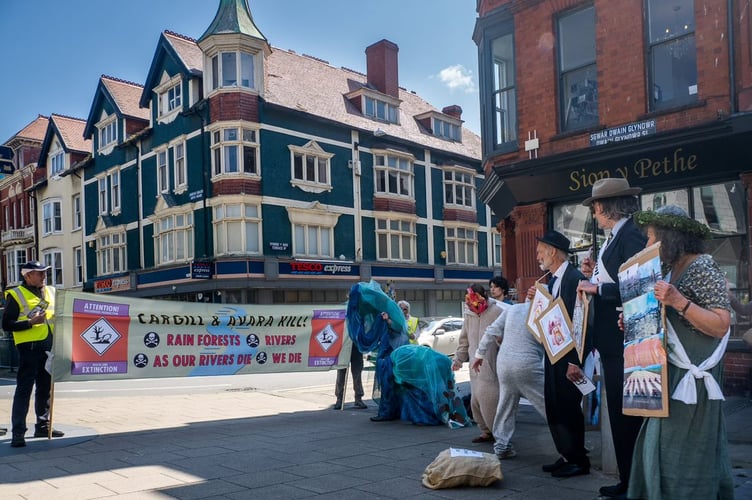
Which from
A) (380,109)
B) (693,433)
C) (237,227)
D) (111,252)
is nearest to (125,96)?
(111,252)

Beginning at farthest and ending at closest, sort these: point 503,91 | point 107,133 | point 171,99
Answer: point 107,133 → point 171,99 → point 503,91

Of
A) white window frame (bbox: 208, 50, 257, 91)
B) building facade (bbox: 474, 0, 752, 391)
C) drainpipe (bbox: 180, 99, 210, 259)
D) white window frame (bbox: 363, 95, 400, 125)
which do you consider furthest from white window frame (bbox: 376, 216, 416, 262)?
building facade (bbox: 474, 0, 752, 391)

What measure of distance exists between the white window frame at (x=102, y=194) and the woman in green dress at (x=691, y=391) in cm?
3638

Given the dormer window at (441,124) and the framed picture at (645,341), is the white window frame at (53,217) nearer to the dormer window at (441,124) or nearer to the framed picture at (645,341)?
the dormer window at (441,124)

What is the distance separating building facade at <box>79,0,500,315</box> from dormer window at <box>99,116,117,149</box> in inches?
4.3

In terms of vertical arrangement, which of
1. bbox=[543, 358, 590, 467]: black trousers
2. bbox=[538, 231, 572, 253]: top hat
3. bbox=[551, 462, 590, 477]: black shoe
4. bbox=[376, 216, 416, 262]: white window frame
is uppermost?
bbox=[376, 216, 416, 262]: white window frame

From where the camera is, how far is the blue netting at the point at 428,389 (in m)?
8.32

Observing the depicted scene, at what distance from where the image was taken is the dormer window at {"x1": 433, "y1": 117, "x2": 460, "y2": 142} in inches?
1485

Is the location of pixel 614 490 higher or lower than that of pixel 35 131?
lower

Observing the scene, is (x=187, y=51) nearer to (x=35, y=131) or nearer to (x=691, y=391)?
(x=35, y=131)

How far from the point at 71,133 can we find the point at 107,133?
6333 millimetres

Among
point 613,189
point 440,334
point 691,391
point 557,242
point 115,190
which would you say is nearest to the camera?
point 691,391

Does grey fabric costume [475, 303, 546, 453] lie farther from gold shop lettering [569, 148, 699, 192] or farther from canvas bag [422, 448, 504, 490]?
gold shop lettering [569, 148, 699, 192]

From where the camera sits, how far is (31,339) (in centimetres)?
766
